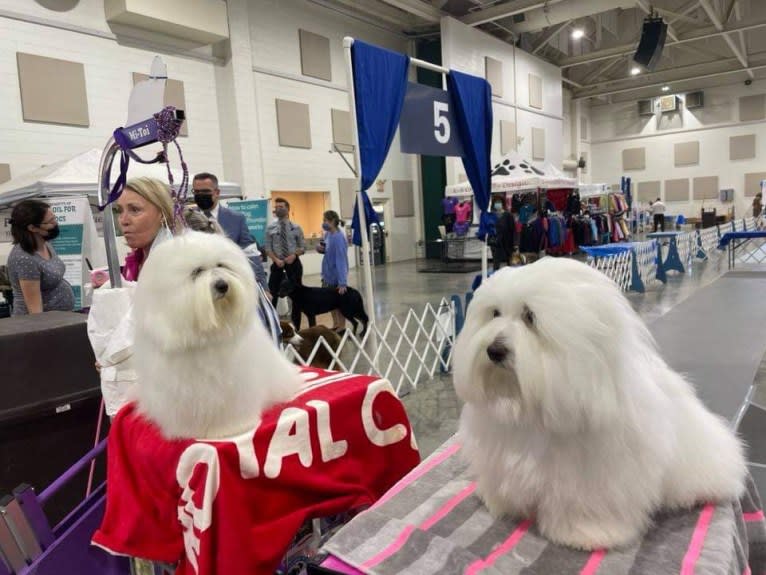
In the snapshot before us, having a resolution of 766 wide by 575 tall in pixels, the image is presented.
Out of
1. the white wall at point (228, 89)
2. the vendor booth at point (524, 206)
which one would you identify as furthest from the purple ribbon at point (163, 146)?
the vendor booth at point (524, 206)

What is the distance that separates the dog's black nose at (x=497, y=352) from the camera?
100 centimetres

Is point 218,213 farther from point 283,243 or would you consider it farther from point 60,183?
point 60,183

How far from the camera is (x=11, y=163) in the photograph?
26.7 ft

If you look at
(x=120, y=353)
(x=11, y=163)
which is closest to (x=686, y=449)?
(x=120, y=353)

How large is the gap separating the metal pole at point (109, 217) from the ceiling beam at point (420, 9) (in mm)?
11615

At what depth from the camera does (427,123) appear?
13.8 ft

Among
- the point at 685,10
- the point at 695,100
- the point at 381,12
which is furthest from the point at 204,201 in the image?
the point at 695,100

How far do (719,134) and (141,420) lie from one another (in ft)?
85.0

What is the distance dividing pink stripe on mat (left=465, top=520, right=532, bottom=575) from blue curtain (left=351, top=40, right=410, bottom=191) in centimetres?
286

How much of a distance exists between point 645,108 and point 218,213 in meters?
24.5

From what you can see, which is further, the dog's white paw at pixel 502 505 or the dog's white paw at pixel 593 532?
the dog's white paw at pixel 502 505

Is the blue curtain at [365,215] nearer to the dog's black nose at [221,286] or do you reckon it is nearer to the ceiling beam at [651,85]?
the dog's black nose at [221,286]

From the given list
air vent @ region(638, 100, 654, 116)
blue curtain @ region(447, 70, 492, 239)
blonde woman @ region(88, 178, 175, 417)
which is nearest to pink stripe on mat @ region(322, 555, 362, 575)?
blonde woman @ region(88, 178, 175, 417)

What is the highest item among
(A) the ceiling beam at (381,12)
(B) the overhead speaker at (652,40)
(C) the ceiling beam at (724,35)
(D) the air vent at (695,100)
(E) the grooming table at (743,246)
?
(A) the ceiling beam at (381,12)
